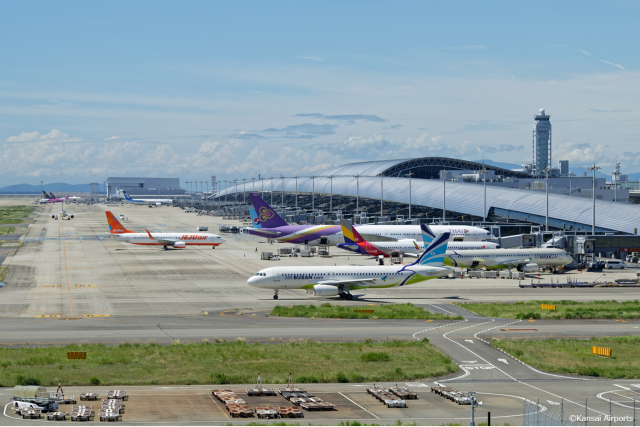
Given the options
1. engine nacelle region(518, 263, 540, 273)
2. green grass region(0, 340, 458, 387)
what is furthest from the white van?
green grass region(0, 340, 458, 387)

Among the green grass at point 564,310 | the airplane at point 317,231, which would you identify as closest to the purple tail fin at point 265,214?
the airplane at point 317,231

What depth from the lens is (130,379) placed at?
116 feet

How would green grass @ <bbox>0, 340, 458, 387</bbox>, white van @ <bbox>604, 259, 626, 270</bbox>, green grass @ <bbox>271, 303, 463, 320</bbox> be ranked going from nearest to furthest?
green grass @ <bbox>0, 340, 458, 387</bbox> → green grass @ <bbox>271, 303, 463, 320</bbox> → white van @ <bbox>604, 259, 626, 270</bbox>

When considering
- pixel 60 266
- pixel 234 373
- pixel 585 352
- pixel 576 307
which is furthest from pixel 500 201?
pixel 234 373

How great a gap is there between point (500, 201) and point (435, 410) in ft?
369

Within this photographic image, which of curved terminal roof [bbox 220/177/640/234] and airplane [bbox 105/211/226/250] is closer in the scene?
curved terminal roof [bbox 220/177/640/234]

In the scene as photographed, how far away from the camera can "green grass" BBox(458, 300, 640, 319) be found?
57.8m

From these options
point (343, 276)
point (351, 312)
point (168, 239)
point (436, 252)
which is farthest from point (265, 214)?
point (351, 312)

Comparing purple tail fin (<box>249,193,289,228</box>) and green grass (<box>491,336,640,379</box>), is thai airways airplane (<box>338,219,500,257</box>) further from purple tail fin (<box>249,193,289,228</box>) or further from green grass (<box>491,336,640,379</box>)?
green grass (<box>491,336,640,379</box>)

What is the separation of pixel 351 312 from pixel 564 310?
20.1 meters

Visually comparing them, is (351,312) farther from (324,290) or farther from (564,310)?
(564,310)

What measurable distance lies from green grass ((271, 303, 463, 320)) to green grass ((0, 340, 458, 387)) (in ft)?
37.7

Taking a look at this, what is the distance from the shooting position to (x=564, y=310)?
2391 inches

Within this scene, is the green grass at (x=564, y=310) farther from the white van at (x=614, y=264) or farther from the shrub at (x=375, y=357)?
the white van at (x=614, y=264)
